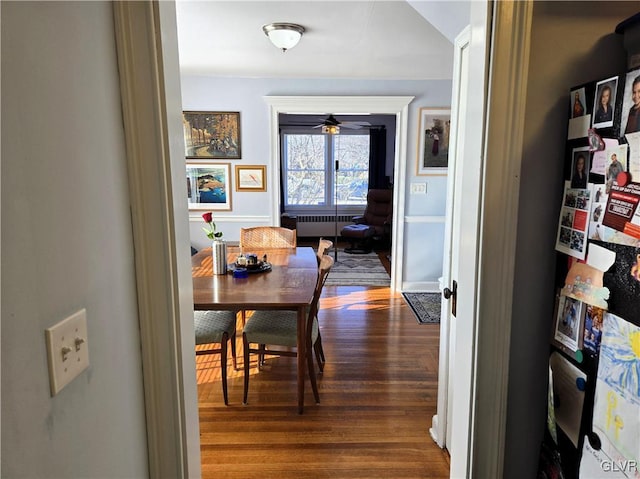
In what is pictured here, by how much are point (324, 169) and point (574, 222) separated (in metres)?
7.30

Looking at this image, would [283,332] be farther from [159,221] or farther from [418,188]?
[418,188]

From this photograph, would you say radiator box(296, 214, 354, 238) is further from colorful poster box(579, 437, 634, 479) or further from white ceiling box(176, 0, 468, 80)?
colorful poster box(579, 437, 634, 479)

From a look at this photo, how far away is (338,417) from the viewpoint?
2.45m

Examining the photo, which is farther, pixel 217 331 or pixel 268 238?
pixel 268 238

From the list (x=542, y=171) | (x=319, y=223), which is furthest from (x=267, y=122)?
(x=542, y=171)

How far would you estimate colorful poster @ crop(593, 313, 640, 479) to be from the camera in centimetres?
88

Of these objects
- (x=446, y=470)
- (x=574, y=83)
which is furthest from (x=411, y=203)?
(x=574, y=83)

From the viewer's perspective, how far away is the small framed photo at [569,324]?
1.03 meters

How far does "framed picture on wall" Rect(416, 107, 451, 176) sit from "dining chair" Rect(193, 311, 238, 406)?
2978mm

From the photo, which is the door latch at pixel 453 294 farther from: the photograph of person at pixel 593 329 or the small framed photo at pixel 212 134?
the small framed photo at pixel 212 134

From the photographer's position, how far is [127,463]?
93 cm

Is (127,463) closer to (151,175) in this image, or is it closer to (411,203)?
(151,175)

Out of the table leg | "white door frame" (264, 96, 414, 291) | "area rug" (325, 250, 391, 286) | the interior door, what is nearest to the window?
"area rug" (325, 250, 391, 286)

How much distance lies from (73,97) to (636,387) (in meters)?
1.22
